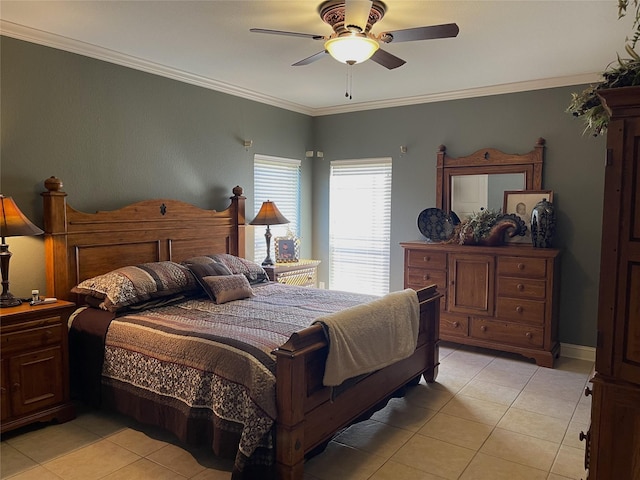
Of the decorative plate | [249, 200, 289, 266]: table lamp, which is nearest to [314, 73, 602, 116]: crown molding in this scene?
the decorative plate

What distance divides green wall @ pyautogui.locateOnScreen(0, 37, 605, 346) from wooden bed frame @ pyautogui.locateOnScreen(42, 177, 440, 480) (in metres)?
0.15

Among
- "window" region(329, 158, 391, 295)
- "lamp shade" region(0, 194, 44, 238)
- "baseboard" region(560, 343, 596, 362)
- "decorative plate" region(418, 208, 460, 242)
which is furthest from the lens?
"window" region(329, 158, 391, 295)

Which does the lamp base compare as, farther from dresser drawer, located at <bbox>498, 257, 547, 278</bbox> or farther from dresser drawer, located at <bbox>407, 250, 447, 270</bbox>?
dresser drawer, located at <bbox>498, 257, 547, 278</bbox>

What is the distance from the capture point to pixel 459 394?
11.9 feet

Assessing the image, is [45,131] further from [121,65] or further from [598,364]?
[598,364]

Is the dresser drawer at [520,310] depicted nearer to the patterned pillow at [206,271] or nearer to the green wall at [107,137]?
the patterned pillow at [206,271]

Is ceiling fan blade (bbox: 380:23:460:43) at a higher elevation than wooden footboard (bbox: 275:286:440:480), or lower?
higher

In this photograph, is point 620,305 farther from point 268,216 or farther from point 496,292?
point 268,216

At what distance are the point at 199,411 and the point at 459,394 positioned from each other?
208 cm

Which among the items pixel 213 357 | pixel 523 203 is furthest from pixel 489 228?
pixel 213 357

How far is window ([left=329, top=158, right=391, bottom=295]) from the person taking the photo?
18.7 ft

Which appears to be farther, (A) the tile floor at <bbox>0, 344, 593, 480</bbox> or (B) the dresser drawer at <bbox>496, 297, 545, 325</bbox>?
(B) the dresser drawer at <bbox>496, 297, 545, 325</bbox>

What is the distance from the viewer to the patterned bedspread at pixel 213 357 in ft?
7.59

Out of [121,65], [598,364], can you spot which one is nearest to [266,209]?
[121,65]
